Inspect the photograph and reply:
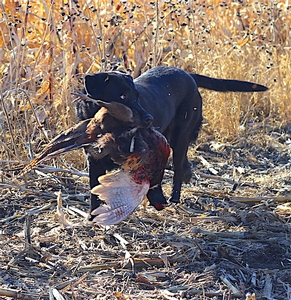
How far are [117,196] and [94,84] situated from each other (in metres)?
0.98

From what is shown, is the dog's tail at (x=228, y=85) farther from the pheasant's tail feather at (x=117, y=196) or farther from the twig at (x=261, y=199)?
the pheasant's tail feather at (x=117, y=196)

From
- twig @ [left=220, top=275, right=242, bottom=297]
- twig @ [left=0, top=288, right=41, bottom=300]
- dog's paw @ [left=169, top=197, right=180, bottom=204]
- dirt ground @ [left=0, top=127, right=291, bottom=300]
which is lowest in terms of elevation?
dog's paw @ [left=169, top=197, right=180, bottom=204]

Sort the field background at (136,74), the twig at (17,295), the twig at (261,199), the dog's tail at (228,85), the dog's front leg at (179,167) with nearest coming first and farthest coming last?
1. the twig at (17,295)
2. the field background at (136,74)
3. the twig at (261,199)
4. the dog's front leg at (179,167)
5. the dog's tail at (228,85)

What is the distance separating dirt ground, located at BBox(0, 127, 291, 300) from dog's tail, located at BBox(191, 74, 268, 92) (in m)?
0.79

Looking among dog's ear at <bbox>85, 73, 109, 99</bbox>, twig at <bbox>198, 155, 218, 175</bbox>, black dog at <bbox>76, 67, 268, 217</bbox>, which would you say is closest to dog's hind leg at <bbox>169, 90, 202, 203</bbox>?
black dog at <bbox>76, 67, 268, 217</bbox>

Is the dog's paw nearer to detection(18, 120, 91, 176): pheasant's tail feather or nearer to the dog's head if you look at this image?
the dog's head

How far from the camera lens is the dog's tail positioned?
199 inches

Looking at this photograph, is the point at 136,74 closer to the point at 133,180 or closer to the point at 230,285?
the point at 133,180

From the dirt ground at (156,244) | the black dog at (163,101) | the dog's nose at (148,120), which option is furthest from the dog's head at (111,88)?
the dirt ground at (156,244)

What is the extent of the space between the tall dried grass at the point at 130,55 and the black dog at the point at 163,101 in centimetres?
66

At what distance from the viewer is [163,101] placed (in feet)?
14.7

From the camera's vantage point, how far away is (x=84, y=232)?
3.89m

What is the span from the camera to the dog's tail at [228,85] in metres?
5.06

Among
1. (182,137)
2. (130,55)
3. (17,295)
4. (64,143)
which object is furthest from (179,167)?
(130,55)
